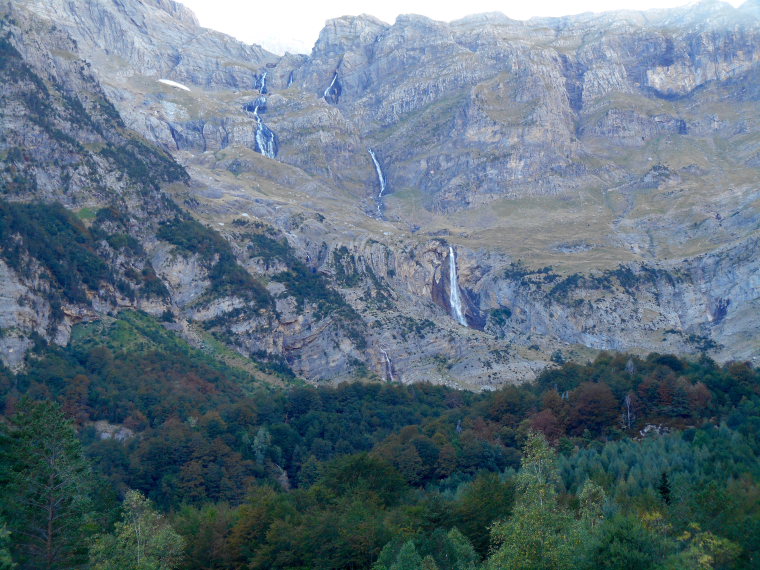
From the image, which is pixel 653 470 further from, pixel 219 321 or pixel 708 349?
pixel 219 321

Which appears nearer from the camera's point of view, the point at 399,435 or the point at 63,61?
the point at 399,435

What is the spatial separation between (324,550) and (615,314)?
11561 cm

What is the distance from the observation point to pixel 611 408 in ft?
299

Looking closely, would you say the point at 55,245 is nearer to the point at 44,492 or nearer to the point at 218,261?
the point at 218,261

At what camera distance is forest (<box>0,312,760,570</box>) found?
154 feet

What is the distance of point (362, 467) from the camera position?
73.8 metres

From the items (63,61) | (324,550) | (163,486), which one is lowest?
(163,486)

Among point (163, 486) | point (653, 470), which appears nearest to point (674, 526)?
point (653, 470)

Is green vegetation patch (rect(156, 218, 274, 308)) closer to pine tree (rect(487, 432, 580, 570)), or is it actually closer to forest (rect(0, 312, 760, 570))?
forest (rect(0, 312, 760, 570))

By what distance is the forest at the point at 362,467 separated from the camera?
47062mm

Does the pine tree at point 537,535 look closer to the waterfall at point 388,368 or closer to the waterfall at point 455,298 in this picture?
the waterfall at point 388,368

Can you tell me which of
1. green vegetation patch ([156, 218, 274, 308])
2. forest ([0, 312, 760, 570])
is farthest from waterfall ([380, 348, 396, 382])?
green vegetation patch ([156, 218, 274, 308])

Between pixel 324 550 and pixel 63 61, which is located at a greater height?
pixel 63 61

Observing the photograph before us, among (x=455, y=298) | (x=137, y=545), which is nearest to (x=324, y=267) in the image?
(x=455, y=298)
